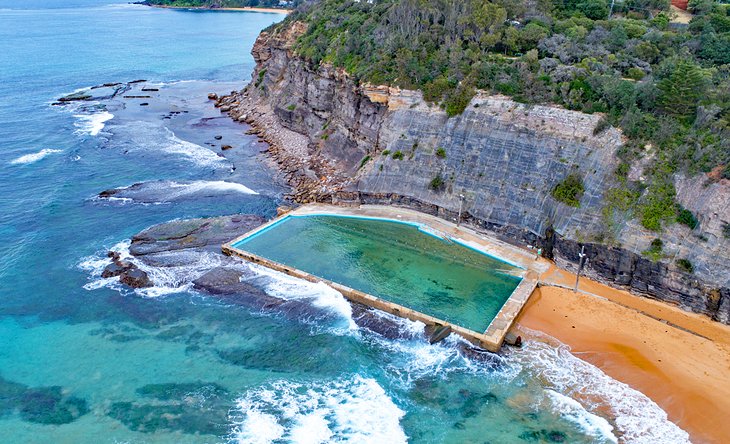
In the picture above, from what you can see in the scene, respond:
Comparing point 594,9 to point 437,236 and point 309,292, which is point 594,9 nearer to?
point 437,236

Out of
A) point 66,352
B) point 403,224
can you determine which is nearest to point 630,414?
point 403,224

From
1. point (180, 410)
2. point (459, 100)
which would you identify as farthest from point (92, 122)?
point (180, 410)

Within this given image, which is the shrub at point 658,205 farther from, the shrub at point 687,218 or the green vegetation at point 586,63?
the shrub at point 687,218

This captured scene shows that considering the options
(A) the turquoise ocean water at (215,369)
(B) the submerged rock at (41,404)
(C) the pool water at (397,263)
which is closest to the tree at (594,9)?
(C) the pool water at (397,263)

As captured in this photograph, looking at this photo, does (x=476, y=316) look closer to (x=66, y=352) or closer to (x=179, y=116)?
(x=66, y=352)

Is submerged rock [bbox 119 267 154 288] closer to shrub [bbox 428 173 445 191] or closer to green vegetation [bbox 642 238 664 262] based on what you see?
shrub [bbox 428 173 445 191]

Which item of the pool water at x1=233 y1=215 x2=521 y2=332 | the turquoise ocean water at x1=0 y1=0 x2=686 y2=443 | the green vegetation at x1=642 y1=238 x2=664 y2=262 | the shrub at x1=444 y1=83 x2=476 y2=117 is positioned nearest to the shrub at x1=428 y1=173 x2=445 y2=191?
the pool water at x1=233 y1=215 x2=521 y2=332
